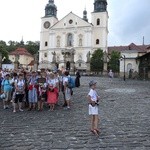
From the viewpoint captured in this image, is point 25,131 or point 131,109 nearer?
point 25,131

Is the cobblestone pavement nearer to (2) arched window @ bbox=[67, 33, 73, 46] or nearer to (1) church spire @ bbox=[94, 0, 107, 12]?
(2) arched window @ bbox=[67, 33, 73, 46]

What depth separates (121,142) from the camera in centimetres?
852

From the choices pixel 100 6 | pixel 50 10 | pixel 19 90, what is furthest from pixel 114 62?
pixel 19 90

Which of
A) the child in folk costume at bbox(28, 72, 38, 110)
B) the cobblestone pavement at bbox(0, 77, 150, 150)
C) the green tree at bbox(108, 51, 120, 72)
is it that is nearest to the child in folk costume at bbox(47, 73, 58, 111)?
the cobblestone pavement at bbox(0, 77, 150, 150)

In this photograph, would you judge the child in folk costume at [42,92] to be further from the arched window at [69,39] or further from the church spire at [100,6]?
the church spire at [100,6]

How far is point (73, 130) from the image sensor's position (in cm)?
1002

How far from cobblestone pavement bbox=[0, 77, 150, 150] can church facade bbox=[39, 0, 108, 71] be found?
7972cm

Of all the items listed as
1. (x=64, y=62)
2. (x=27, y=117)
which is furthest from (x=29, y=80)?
(x=64, y=62)

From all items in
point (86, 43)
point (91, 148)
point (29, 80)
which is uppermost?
point (86, 43)

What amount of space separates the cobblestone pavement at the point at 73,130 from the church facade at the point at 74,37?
79716 mm

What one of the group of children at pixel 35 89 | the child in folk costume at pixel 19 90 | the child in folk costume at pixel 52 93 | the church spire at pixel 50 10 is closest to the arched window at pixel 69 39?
the church spire at pixel 50 10

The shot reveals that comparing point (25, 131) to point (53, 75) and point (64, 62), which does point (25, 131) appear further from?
point (64, 62)

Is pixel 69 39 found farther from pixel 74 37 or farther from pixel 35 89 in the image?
pixel 35 89

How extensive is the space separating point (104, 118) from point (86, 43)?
281ft
